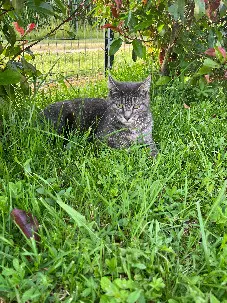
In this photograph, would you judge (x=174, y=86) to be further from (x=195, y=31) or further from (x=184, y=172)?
(x=184, y=172)

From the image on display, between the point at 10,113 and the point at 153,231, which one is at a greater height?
the point at 10,113

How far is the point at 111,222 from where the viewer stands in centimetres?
175

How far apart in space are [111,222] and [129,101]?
131cm

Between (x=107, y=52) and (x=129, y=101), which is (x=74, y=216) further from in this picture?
(x=107, y=52)

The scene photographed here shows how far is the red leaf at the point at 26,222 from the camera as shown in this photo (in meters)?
1.62

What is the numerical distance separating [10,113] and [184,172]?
1157 millimetres

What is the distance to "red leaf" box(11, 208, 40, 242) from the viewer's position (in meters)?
1.62

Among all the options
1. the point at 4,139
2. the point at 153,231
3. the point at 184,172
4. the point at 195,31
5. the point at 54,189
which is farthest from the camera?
the point at 195,31

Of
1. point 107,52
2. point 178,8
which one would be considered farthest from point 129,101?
point 107,52

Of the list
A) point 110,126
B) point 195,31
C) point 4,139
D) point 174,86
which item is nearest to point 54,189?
point 4,139

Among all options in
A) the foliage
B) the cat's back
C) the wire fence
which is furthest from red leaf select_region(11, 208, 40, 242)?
the wire fence

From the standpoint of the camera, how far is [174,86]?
3.70 meters

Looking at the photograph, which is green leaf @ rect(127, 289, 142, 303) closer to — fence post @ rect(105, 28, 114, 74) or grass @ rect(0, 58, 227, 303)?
grass @ rect(0, 58, 227, 303)

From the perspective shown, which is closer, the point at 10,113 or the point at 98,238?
the point at 98,238
